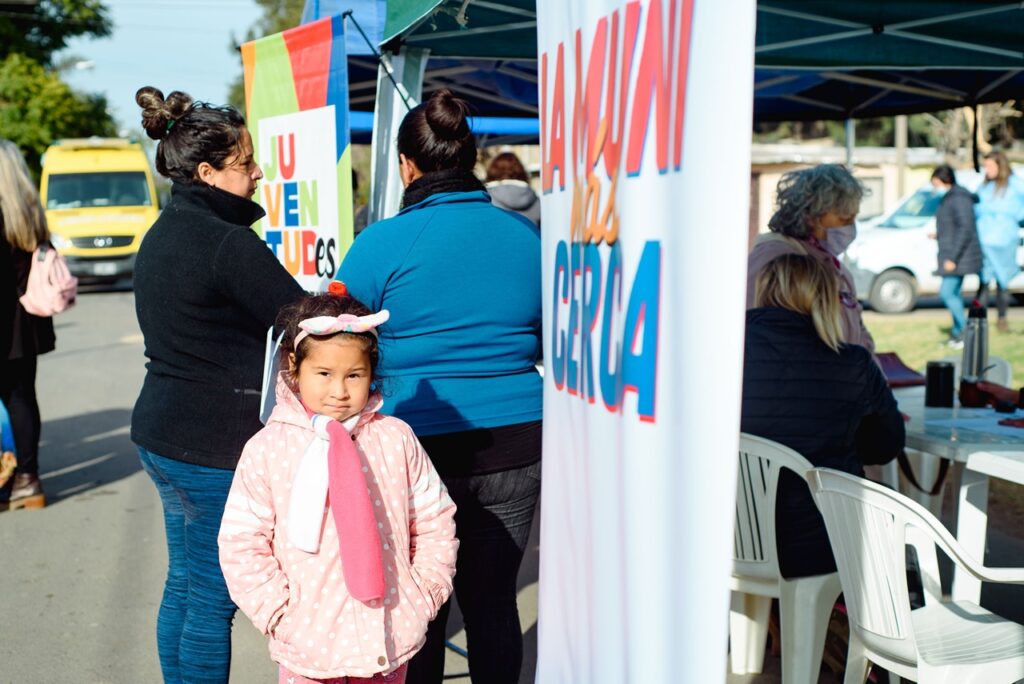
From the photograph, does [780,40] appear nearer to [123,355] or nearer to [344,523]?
[344,523]

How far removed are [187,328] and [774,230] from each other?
3.04 m

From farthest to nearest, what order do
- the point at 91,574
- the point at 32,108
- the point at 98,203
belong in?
the point at 32,108 < the point at 98,203 < the point at 91,574

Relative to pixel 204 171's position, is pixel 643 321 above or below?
below

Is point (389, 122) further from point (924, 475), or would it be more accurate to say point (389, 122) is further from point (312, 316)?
point (924, 475)

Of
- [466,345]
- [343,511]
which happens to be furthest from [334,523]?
[466,345]

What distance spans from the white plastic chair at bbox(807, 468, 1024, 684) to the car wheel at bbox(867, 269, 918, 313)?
13598 mm

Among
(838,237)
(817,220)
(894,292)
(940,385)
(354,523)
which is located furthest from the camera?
(894,292)

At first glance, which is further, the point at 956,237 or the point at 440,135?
the point at 956,237

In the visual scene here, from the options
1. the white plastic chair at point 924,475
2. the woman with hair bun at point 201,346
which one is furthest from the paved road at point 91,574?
the white plastic chair at point 924,475

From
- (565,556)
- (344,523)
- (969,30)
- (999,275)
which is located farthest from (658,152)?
(999,275)

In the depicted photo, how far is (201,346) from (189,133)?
1.92ft

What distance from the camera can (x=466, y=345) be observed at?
2.96 metres

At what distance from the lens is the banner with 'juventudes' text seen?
4215mm

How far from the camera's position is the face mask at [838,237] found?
524 centimetres
